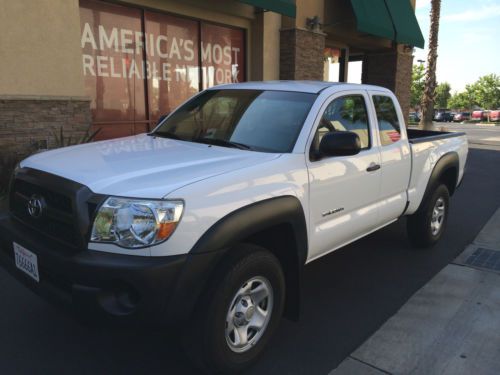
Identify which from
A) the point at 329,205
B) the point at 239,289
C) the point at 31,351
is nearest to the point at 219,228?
the point at 239,289

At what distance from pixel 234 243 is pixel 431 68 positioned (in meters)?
20.3

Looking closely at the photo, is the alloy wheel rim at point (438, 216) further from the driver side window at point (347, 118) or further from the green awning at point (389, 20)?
the green awning at point (389, 20)

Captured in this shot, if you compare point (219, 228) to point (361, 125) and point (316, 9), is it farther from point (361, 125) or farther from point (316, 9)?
point (316, 9)

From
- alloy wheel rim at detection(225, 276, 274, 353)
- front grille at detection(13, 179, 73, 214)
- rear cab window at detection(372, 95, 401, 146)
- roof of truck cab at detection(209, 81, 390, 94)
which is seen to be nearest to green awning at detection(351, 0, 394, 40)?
rear cab window at detection(372, 95, 401, 146)

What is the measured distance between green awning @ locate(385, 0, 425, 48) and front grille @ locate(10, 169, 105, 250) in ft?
41.7

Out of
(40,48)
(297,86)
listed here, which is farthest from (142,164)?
(40,48)

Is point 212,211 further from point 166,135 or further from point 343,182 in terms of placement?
point 166,135

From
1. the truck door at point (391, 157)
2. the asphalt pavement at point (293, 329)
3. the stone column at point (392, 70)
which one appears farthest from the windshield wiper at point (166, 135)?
the stone column at point (392, 70)

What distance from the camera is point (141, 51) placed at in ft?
29.5

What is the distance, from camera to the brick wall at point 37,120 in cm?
669

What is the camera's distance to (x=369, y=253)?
4.95 metres

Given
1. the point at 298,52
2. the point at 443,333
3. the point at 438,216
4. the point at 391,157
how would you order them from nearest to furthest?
the point at 443,333
the point at 391,157
the point at 438,216
the point at 298,52

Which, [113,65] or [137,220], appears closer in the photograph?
[137,220]

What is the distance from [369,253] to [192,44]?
6882mm
